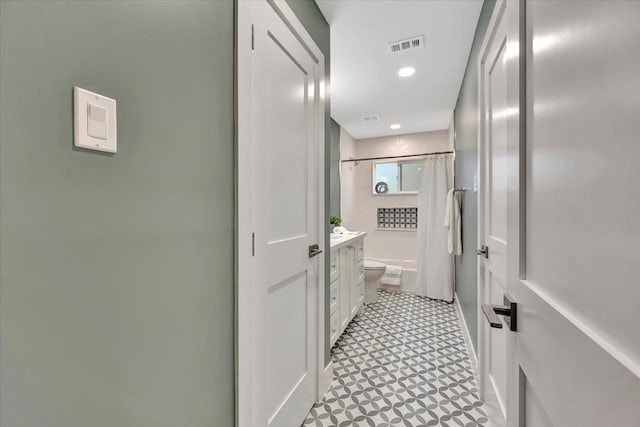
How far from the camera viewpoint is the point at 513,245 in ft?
2.37

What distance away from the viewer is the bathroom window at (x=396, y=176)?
4.45m

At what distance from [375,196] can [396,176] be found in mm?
476

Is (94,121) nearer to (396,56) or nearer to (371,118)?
(396,56)

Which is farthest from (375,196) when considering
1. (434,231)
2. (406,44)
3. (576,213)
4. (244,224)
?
(576,213)

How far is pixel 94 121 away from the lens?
56cm

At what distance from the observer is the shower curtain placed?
3586 millimetres

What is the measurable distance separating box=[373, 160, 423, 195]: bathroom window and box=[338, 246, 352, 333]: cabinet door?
7.37ft

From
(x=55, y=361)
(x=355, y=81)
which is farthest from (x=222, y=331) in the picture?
(x=355, y=81)

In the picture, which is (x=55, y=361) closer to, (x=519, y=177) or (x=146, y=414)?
(x=146, y=414)

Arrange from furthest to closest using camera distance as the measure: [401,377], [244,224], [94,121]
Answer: [401,377]
[244,224]
[94,121]

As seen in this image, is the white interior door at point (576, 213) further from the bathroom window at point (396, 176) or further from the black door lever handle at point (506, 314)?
the bathroom window at point (396, 176)

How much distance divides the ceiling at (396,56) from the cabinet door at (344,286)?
1.63m

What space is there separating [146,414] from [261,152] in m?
0.89

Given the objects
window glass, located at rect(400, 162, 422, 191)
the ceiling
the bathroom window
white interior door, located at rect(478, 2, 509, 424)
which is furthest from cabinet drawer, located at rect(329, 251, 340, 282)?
window glass, located at rect(400, 162, 422, 191)
